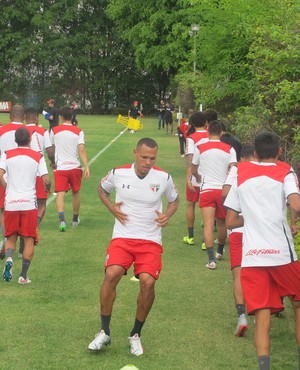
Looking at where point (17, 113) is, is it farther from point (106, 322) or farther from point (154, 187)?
point (106, 322)

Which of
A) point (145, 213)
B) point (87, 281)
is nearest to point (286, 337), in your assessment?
point (145, 213)

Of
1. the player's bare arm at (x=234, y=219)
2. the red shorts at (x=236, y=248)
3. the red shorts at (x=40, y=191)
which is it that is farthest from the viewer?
the red shorts at (x=40, y=191)

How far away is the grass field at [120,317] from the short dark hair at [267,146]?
6.45ft

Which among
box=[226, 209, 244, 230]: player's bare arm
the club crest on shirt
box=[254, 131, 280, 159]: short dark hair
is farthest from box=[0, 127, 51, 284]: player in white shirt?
box=[254, 131, 280, 159]: short dark hair

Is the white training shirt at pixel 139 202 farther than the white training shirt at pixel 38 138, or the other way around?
the white training shirt at pixel 38 138

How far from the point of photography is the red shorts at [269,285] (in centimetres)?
619

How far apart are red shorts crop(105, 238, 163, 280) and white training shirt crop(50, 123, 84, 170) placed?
684cm

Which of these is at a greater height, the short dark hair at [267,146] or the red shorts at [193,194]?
the short dark hair at [267,146]

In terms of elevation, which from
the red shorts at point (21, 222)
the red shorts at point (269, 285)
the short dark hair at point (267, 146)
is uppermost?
the short dark hair at point (267, 146)

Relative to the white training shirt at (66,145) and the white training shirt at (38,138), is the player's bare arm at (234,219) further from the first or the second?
the white training shirt at (66,145)

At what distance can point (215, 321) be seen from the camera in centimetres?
851

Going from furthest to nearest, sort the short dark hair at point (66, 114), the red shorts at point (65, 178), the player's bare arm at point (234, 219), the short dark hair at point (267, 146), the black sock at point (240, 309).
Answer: the red shorts at point (65, 178) < the short dark hair at point (66, 114) < the black sock at point (240, 309) < the player's bare arm at point (234, 219) < the short dark hair at point (267, 146)

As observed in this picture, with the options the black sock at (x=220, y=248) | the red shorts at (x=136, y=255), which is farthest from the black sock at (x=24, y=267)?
the black sock at (x=220, y=248)

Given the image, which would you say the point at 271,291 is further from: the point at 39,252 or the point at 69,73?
the point at 69,73
